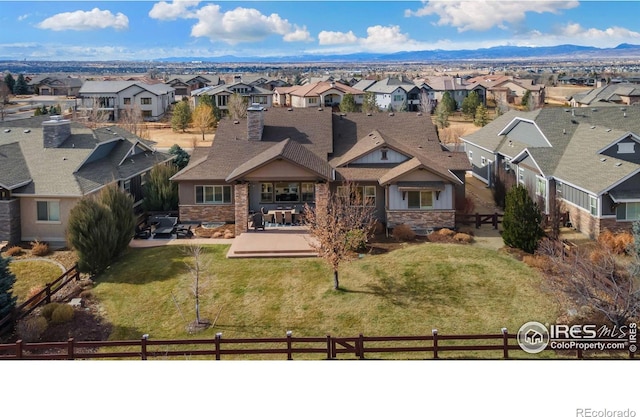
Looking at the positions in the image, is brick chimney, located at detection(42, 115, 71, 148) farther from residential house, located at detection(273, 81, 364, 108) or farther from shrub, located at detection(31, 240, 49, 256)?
residential house, located at detection(273, 81, 364, 108)

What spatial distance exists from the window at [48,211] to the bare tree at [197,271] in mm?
7403

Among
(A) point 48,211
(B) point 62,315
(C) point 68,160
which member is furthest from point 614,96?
(B) point 62,315

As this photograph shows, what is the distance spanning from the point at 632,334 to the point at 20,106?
11093cm

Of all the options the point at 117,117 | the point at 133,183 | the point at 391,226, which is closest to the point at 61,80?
the point at 117,117

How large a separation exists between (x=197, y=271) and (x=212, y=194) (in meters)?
12.5

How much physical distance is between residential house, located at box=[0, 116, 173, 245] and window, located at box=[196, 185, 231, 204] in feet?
15.2

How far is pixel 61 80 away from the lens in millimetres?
136000

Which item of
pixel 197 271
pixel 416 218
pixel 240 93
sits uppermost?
pixel 240 93

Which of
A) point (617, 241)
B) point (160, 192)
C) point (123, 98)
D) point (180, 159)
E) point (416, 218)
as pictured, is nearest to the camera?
point (617, 241)

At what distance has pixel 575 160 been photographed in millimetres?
33062

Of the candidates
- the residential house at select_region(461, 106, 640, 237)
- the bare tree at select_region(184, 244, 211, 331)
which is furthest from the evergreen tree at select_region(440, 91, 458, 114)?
the bare tree at select_region(184, 244, 211, 331)

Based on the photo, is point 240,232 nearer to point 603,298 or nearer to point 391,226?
point 391,226

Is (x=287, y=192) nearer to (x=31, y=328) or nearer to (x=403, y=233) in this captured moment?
(x=403, y=233)
